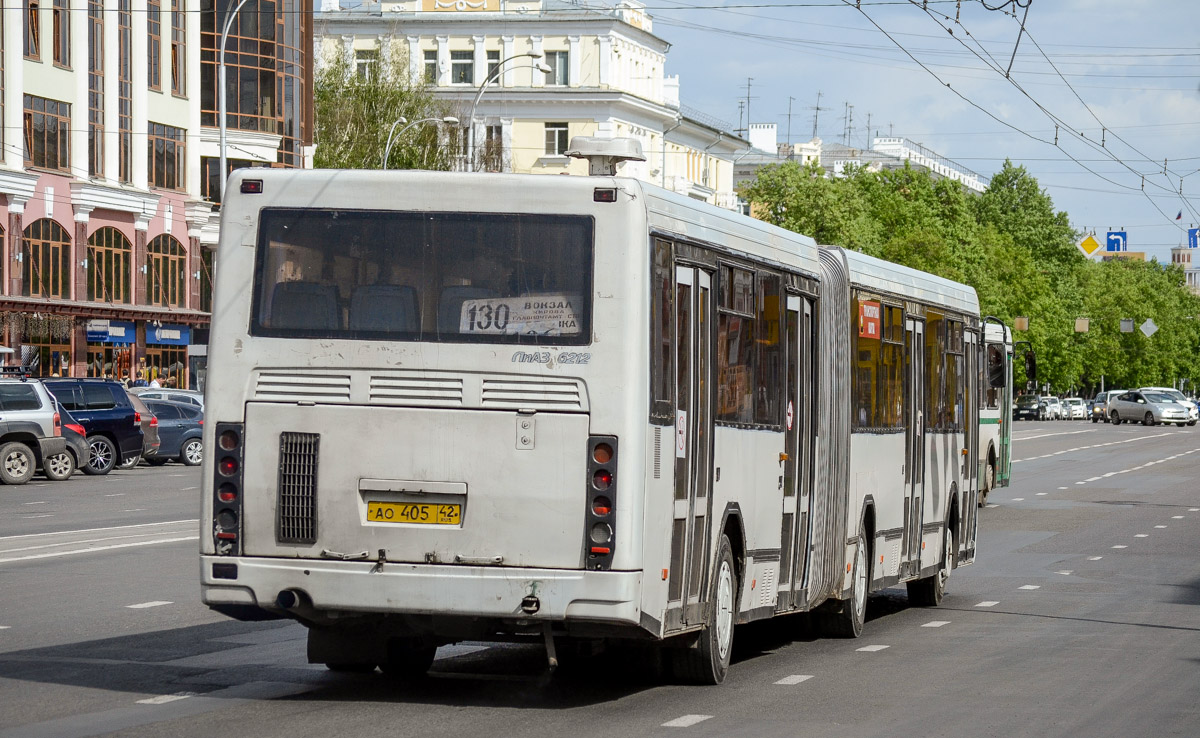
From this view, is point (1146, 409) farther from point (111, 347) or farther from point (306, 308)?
point (306, 308)

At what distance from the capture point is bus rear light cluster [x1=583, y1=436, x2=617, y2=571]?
9.38 meters

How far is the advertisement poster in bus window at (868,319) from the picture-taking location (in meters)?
14.5

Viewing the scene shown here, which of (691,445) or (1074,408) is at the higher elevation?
(691,445)

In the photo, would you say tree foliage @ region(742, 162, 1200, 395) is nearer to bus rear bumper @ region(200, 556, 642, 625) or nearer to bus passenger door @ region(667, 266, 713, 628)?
bus passenger door @ region(667, 266, 713, 628)

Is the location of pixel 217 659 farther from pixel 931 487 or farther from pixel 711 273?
pixel 931 487

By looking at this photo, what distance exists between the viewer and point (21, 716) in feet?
30.7

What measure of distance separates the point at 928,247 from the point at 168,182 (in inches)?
1671

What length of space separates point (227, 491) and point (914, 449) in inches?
313

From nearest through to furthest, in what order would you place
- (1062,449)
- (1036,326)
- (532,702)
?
(532,702), (1062,449), (1036,326)

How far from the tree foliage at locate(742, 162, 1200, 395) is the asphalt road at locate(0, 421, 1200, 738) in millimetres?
66601

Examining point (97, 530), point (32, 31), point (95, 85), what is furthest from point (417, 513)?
point (95, 85)

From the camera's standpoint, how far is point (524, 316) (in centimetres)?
962

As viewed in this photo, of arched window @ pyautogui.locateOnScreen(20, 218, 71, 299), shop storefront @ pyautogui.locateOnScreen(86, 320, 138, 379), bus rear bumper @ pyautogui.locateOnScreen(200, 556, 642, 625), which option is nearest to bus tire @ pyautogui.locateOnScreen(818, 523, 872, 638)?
bus rear bumper @ pyautogui.locateOnScreen(200, 556, 642, 625)

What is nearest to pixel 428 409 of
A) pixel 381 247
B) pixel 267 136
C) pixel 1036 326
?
pixel 381 247
